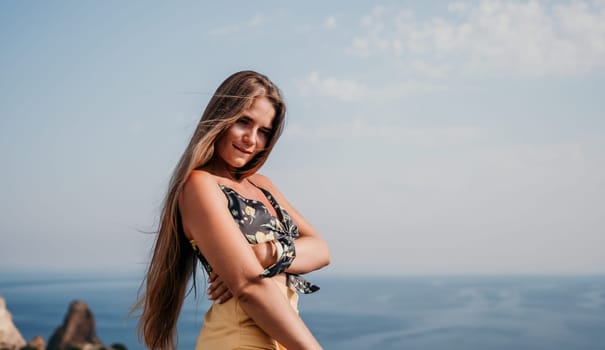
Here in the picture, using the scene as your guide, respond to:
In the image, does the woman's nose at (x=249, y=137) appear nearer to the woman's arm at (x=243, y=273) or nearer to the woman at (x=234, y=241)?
the woman at (x=234, y=241)

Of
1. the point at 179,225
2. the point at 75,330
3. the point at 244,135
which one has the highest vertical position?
the point at 75,330

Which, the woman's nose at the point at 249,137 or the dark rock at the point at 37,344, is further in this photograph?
the dark rock at the point at 37,344

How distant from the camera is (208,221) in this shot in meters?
2.02

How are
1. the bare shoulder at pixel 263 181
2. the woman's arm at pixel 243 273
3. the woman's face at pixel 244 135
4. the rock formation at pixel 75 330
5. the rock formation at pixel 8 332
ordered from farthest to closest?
the rock formation at pixel 75 330 → the rock formation at pixel 8 332 → the bare shoulder at pixel 263 181 → the woman's face at pixel 244 135 → the woman's arm at pixel 243 273

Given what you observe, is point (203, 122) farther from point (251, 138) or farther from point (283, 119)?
point (283, 119)

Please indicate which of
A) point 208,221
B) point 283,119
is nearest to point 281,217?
point 283,119

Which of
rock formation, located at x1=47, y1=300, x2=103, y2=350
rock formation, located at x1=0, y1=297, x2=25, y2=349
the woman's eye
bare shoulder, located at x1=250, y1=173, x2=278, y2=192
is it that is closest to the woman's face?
the woman's eye

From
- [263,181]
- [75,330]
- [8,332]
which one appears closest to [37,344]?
[8,332]

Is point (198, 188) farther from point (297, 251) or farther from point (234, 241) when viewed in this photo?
point (297, 251)

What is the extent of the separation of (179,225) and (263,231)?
0.87ft

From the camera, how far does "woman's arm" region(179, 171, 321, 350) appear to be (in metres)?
1.98

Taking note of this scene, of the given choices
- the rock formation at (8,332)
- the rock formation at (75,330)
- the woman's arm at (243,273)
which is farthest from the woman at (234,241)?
the rock formation at (75,330)

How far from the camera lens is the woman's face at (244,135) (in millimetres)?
2295

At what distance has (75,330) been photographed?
11.5 meters
